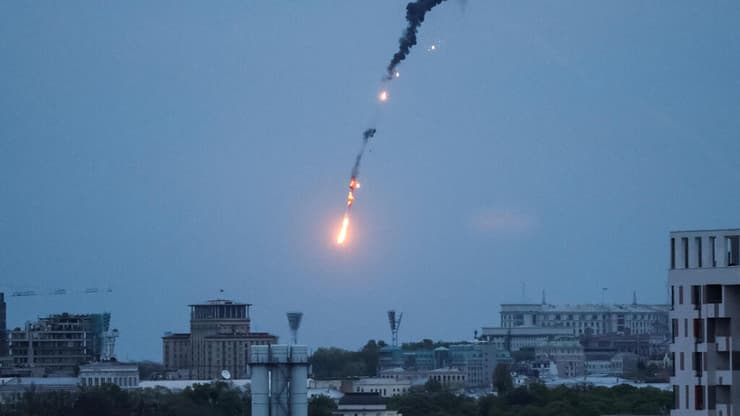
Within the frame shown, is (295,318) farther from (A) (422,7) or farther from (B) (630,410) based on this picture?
(A) (422,7)

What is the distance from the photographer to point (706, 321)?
3744cm

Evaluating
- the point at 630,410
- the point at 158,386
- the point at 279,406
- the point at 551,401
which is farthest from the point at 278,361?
the point at 158,386

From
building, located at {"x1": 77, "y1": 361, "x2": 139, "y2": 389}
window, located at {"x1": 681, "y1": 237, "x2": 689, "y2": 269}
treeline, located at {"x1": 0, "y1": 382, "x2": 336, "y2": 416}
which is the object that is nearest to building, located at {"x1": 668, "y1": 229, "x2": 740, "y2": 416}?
window, located at {"x1": 681, "y1": 237, "x2": 689, "y2": 269}

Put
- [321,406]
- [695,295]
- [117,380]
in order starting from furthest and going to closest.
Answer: [117,380] → [321,406] → [695,295]

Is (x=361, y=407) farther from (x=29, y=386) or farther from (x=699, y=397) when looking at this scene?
(x=699, y=397)

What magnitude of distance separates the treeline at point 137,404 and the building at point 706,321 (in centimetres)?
8843

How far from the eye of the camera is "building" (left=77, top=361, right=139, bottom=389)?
18775 centimetres

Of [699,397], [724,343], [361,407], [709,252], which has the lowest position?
[361,407]

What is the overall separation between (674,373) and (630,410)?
7775cm

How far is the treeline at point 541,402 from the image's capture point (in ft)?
404

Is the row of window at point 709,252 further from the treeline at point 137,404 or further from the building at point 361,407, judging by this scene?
the building at point 361,407

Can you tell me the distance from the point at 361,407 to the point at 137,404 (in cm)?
1744

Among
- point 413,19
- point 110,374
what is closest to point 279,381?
point 413,19

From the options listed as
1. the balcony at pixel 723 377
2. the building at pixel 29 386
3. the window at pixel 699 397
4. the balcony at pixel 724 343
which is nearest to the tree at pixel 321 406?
the building at pixel 29 386
